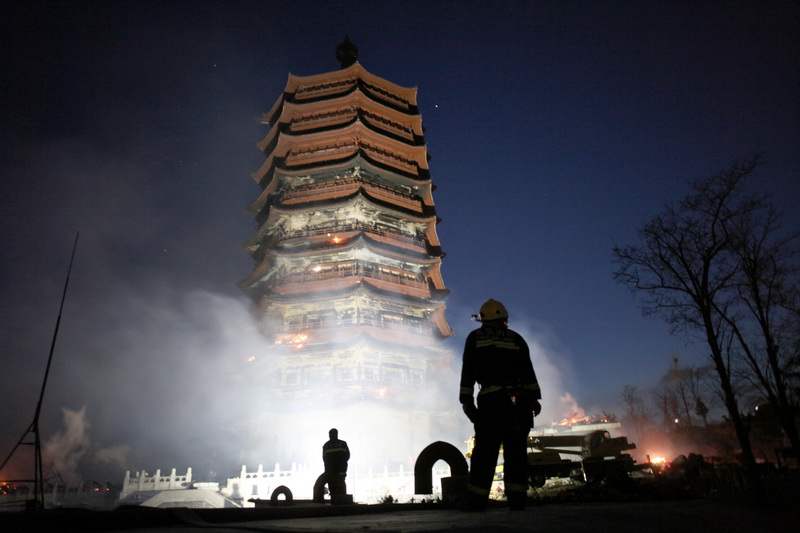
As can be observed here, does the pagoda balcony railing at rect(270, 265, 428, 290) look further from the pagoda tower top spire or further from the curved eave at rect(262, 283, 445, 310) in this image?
the pagoda tower top spire

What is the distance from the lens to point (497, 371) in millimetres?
4602

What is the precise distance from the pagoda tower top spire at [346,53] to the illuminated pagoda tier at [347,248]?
5.25 metres

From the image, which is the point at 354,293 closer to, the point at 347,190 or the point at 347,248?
the point at 347,248

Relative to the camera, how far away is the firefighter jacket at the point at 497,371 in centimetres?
453

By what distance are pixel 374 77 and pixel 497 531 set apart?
36.0m

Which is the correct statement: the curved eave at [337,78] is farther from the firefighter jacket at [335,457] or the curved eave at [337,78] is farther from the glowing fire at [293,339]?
Answer: the firefighter jacket at [335,457]

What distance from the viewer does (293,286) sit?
27.6m

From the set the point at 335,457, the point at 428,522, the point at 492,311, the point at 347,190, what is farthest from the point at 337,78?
the point at 428,522

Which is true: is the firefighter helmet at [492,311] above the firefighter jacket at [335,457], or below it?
above

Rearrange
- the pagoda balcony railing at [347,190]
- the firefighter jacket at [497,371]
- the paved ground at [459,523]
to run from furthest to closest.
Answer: the pagoda balcony railing at [347,190]
the firefighter jacket at [497,371]
the paved ground at [459,523]

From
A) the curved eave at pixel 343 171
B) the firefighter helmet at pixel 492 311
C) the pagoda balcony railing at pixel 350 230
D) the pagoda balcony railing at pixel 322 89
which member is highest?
Answer: the pagoda balcony railing at pixel 322 89

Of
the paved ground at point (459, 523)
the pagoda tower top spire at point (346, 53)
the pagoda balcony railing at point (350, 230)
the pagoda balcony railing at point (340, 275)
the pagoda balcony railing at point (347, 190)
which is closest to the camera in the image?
the paved ground at point (459, 523)

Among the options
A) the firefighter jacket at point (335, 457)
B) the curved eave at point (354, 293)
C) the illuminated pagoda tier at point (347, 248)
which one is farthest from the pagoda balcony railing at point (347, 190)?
the firefighter jacket at point (335, 457)

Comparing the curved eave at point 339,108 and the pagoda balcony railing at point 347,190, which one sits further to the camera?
the curved eave at point 339,108
